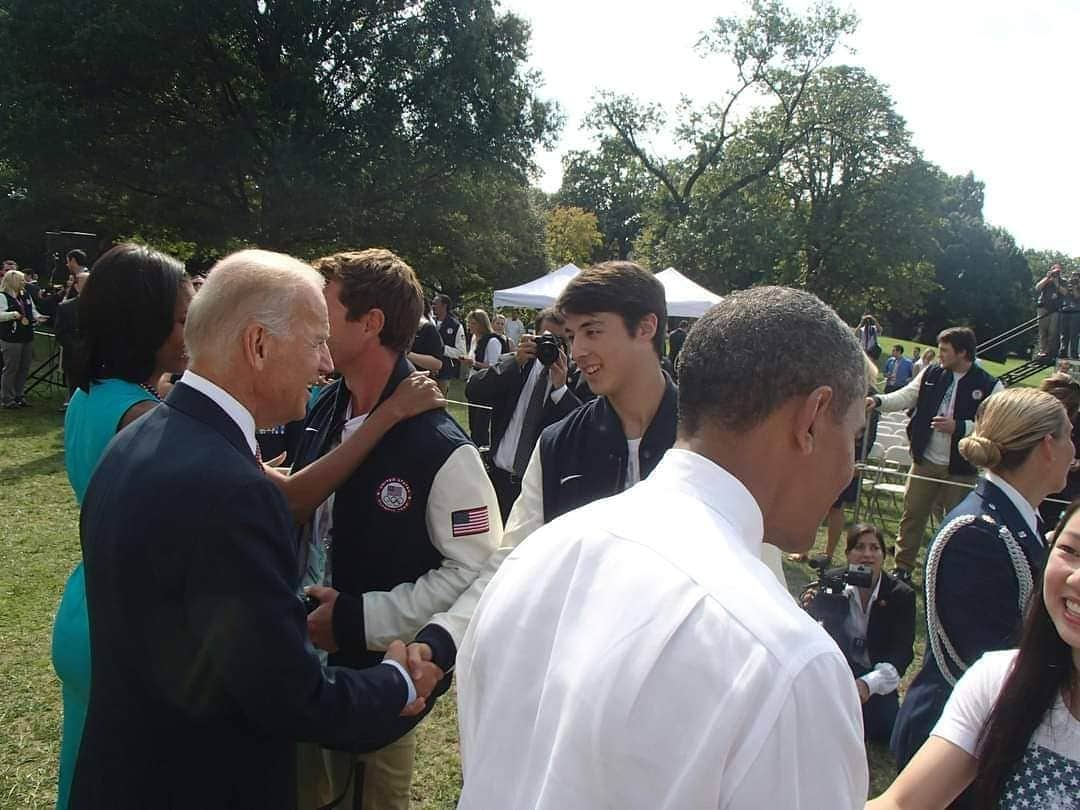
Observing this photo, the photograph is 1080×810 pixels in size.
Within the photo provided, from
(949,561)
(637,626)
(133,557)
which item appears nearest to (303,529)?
(133,557)

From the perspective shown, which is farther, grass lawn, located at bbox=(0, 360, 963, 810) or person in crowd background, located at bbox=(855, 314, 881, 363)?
person in crowd background, located at bbox=(855, 314, 881, 363)

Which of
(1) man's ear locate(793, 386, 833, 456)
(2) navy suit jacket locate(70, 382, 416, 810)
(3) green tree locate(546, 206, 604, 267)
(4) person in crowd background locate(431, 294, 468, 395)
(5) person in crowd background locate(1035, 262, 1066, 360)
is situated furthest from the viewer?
(3) green tree locate(546, 206, 604, 267)

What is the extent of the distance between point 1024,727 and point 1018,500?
0.89 meters

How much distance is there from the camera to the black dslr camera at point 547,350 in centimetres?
489

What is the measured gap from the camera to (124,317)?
239 centimetres

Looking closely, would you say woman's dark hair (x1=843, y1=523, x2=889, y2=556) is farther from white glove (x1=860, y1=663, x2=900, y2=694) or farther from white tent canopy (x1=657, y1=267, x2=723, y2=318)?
white tent canopy (x1=657, y1=267, x2=723, y2=318)

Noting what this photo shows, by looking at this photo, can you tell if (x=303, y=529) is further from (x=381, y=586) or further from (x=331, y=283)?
(x=331, y=283)

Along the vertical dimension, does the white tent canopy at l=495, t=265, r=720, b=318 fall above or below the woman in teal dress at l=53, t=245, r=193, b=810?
above

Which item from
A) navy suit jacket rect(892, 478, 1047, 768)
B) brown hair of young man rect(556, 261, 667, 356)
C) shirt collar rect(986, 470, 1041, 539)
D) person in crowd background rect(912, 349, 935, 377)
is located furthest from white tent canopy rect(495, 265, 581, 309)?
navy suit jacket rect(892, 478, 1047, 768)

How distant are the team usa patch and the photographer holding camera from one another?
3.05 metres

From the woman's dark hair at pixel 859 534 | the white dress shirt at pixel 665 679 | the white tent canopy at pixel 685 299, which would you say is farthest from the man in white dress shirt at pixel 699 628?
the white tent canopy at pixel 685 299

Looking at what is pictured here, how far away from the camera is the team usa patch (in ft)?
7.39

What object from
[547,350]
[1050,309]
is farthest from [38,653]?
[1050,309]

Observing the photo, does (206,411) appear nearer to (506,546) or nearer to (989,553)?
(506,546)
